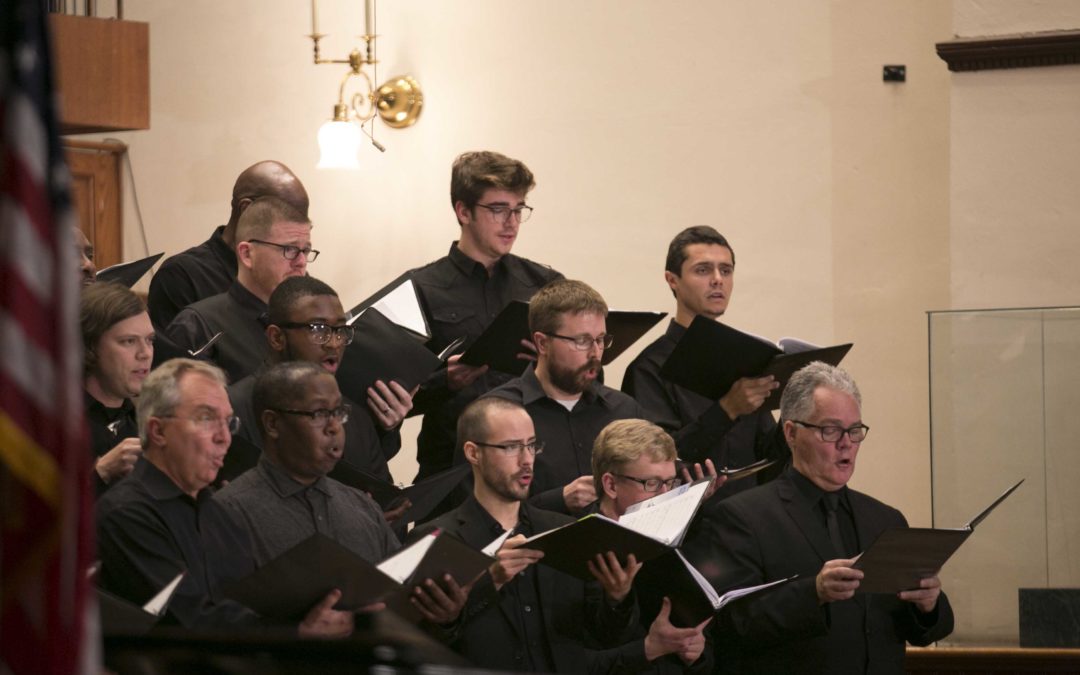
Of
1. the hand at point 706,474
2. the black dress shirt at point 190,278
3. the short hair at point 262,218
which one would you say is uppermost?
the short hair at point 262,218

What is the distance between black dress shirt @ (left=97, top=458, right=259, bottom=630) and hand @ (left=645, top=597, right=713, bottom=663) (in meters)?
1.03

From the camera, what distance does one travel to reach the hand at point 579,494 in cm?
389

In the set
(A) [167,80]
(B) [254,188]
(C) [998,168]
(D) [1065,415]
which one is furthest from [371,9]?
(D) [1065,415]

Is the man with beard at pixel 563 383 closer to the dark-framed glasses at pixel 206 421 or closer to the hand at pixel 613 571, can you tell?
the hand at pixel 613 571

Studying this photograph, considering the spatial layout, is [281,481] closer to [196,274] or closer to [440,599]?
[440,599]

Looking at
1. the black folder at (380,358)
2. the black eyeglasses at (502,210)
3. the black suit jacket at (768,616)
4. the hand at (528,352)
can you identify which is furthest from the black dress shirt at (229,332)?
the black suit jacket at (768,616)

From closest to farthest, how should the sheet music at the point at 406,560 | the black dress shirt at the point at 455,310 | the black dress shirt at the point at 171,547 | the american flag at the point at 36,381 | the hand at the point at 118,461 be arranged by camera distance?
the american flag at the point at 36,381, the black dress shirt at the point at 171,547, the sheet music at the point at 406,560, the hand at the point at 118,461, the black dress shirt at the point at 455,310

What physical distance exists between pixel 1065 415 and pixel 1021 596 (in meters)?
0.56

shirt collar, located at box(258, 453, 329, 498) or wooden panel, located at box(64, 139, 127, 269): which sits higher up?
wooden panel, located at box(64, 139, 127, 269)

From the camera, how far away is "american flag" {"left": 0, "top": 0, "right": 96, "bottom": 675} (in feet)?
3.63

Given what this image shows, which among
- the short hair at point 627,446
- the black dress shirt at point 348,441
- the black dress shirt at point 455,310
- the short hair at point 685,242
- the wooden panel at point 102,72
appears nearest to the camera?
the black dress shirt at point 348,441

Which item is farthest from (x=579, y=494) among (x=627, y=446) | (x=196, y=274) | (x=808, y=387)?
(x=196, y=274)

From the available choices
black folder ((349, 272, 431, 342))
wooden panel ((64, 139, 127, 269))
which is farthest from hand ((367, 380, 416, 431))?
wooden panel ((64, 139, 127, 269))

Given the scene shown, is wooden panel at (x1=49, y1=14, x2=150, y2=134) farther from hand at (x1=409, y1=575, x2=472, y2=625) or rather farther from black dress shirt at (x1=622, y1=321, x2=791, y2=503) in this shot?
hand at (x1=409, y1=575, x2=472, y2=625)
